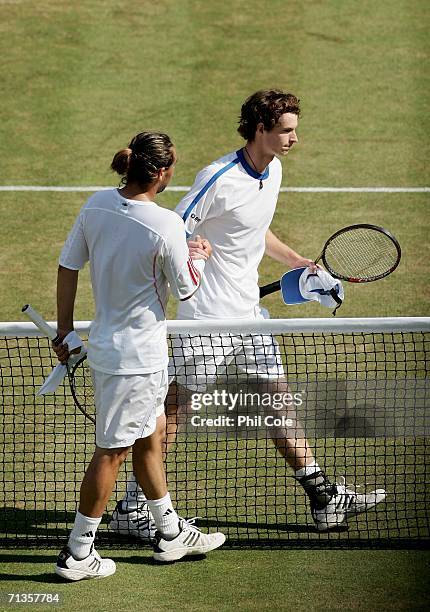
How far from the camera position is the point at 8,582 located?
20.5 feet

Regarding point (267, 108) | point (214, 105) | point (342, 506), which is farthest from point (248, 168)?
point (214, 105)

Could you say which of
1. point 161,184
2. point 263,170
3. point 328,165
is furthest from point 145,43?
point 161,184

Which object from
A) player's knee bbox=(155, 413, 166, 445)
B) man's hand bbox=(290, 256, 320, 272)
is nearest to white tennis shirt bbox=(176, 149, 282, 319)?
man's hand bbox=(290, 256, 320, 272)

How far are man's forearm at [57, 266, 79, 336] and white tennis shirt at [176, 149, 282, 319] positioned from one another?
0.90 metres

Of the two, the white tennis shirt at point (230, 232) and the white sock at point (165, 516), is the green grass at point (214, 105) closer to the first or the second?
the white sock at point (165, 516)

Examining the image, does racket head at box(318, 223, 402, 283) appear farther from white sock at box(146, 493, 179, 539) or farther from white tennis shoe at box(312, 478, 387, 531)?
white sock at box(146, 493, 179, 539)

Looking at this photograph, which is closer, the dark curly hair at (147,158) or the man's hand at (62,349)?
the dark curly hair at (147,158)

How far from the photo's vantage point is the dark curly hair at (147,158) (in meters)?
5.87

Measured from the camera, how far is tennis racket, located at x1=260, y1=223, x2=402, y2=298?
7.23 metres

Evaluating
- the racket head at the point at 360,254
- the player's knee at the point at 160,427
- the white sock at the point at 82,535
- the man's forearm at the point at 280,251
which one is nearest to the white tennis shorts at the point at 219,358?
the player's knee at the point at 160,427

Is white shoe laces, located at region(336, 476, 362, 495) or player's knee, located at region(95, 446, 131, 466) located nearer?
player's knee, located at region(95, 446, 131, 466)

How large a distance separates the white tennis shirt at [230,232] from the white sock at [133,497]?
97 centimetres

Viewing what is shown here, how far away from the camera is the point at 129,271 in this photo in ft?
19.3

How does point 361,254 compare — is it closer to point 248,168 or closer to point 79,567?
point 248,168
